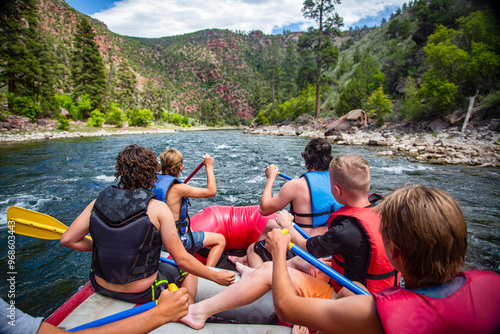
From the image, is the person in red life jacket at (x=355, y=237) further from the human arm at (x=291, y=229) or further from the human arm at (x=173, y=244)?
the human arm at (x=173, y=244)

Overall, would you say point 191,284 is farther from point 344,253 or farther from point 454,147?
point 454,147

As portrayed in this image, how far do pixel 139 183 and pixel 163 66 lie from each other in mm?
126964

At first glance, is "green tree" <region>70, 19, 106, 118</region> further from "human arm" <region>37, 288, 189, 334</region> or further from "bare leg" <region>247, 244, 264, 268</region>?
"human arm" <region>37, 288, 189, 334</region>


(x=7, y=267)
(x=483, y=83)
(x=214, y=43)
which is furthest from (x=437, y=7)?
(x=214, y=43)

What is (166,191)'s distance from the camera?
2205 millimetres

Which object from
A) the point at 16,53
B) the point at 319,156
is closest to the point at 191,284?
the point at 319,156

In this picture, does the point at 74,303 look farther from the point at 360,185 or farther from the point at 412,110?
the point at 412,110

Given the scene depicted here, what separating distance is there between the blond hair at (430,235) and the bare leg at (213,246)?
2.26m

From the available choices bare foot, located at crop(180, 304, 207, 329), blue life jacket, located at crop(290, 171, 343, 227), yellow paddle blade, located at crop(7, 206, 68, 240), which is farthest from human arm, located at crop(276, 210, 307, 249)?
yellow paddle blade, located at crop(7, 206, 68, 240)

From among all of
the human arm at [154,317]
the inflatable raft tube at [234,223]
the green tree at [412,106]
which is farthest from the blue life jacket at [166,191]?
the green tree at [412,106]

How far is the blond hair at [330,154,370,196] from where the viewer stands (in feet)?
5.46

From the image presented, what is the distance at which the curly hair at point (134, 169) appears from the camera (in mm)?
1641

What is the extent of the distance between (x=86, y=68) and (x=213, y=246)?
4176cm

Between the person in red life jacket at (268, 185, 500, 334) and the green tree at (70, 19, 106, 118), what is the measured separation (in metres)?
39.3
